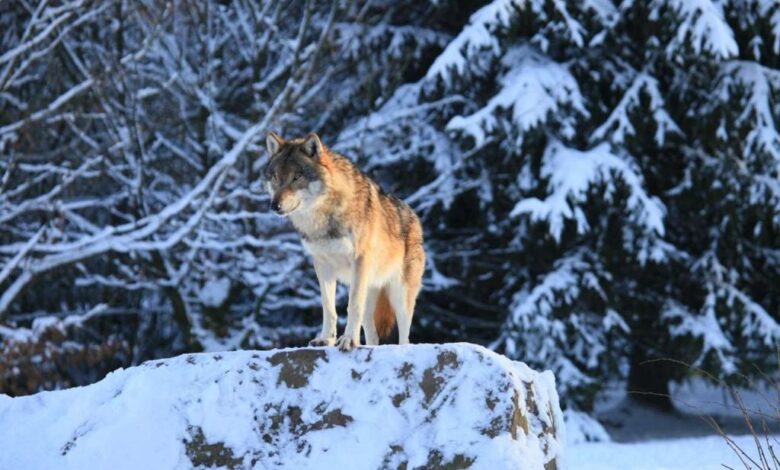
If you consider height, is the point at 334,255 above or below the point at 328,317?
above

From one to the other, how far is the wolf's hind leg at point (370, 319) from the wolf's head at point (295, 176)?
38.7 inches

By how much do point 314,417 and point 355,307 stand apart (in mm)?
723

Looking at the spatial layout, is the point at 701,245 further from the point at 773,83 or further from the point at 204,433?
the point at 204,433

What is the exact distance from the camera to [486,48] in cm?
1362

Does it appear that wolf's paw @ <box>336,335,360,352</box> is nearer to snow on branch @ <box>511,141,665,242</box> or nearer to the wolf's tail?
the wolf's tail

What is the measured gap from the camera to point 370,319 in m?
6.54

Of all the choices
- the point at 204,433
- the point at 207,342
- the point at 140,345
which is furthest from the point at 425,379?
the point at 140,345

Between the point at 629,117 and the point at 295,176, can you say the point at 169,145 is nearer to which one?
the point at 629,117

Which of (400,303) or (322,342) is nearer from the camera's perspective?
(322,342)

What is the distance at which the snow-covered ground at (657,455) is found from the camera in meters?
9.39

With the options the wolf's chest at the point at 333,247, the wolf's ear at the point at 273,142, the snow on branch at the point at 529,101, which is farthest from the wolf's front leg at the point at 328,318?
the snow on branch at the point at 529,101

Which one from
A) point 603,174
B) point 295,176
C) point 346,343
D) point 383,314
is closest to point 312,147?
point 295,176

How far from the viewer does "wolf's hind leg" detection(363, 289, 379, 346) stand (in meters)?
6.50

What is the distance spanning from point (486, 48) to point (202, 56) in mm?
3609
